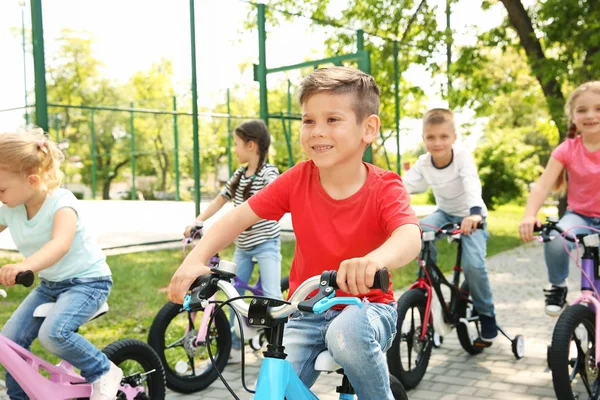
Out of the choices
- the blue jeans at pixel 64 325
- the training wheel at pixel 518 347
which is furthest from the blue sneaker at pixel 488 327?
the blue jeans at pixel 64 325

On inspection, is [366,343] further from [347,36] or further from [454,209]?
[347,36]

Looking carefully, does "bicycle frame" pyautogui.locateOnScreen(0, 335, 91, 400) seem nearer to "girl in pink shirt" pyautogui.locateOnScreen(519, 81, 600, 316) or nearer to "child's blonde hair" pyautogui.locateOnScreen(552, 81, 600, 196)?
"girl in pink shirt" pyautogui.locateOnScreen(519, 81, 600, 316)

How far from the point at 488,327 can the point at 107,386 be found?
2.85 metres

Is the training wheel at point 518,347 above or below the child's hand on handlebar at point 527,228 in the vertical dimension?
below

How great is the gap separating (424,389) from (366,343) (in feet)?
8.21

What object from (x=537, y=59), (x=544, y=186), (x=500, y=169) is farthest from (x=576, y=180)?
(x=500, y=169)

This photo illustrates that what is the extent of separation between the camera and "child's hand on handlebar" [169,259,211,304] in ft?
6.79

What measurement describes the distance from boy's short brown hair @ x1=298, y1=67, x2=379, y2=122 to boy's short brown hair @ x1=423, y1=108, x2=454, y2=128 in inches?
92.2

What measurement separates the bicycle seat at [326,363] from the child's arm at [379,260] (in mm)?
408

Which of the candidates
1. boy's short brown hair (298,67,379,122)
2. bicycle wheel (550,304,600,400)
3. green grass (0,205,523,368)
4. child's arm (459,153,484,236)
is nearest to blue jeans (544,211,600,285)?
bicycle wheel (550,304,600,400)

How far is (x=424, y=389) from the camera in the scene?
443cm

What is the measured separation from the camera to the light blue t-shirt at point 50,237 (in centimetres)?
324

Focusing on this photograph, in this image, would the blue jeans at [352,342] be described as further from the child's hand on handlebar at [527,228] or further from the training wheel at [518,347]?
the training wheel at [518,347]

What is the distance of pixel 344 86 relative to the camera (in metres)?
2.31
